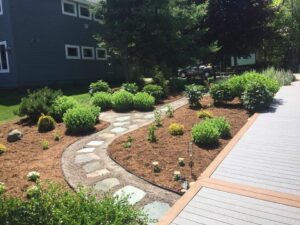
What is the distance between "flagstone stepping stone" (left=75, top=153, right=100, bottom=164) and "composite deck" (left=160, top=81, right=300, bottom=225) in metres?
2.50

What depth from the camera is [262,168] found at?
5.55 m

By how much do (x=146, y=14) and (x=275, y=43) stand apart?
19237mm

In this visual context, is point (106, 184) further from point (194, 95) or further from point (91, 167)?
point (194, 95)

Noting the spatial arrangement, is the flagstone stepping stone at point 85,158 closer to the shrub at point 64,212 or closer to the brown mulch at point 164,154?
the brown mulch at point 164,154

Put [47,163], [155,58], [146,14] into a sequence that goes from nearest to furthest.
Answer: [47,163]
[146,14]
[155,58]

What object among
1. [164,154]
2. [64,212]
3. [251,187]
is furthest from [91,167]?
[251,187]

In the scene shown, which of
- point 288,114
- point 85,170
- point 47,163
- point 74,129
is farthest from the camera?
point 288,114

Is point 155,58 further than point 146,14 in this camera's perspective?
Yes

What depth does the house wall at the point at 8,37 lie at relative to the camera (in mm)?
16500

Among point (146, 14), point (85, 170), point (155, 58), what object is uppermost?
point (146, 14)

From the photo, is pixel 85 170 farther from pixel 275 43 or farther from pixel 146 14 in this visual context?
pixel 275 43

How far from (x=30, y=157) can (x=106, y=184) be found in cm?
239

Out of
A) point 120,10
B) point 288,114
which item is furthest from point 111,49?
point 288,114

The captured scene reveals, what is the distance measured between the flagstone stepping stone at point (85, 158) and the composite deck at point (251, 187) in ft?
8.20
